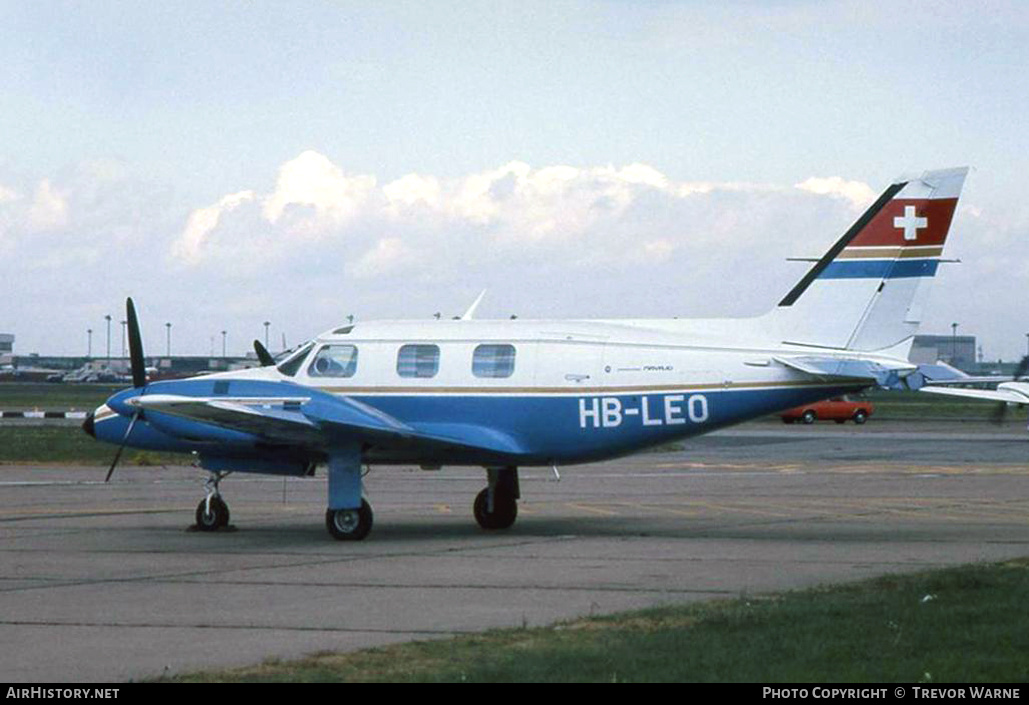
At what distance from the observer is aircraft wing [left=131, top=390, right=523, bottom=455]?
24234 mm

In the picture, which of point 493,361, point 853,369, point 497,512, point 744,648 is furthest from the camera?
point 497,512

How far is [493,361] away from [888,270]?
6.16 metres

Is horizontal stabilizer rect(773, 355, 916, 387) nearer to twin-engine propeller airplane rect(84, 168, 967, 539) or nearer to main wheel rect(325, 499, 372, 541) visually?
twin-engine propeller airplane rect(84, 168, 967, 539)

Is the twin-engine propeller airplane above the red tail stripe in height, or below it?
below

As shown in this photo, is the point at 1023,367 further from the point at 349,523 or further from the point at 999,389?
the point at 999,389

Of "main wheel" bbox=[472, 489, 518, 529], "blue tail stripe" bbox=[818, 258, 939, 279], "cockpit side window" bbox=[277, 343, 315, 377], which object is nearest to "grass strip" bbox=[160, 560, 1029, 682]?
"blue tail stripe" bbox=[818, 258, 939, 279]

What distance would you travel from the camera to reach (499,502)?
2661 centimetres

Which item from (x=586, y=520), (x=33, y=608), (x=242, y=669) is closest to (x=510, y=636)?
(x=242, y=669)

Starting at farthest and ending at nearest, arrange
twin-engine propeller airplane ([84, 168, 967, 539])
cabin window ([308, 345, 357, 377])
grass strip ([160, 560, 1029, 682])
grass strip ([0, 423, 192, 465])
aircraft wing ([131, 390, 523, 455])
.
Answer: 1. grass strip ([0, 423, 192, 465])
2. cabin window ([308, 345, 357, 377])
3. twin-engine propeller airplane ([84, 168, 967, 539])
4. aircraft wing ([131, 390, 523, 455])
5. grass strip ([160, 560, 1029, 682])

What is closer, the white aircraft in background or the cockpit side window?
the white aircraft in background

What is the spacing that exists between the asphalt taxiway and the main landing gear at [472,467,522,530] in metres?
0.32

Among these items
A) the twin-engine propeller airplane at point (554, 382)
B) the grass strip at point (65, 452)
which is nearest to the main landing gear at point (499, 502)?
the twin-engine propeller airplane at point (554, 382)

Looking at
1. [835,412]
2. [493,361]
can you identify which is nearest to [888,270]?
[493,361]

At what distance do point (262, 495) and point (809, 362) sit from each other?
1502cm
